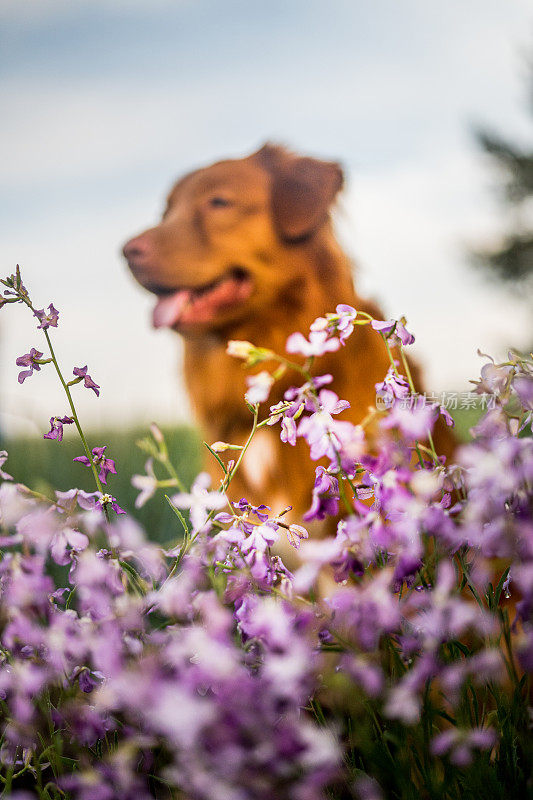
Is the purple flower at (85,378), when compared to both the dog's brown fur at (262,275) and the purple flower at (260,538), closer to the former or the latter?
the purple flower at (260,538)

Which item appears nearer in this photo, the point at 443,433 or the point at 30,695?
the point at 30,695

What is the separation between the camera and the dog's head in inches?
87.0

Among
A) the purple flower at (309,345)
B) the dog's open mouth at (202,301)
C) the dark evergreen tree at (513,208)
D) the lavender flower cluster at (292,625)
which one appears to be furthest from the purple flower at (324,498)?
the dark evergreen tree at (513,208)

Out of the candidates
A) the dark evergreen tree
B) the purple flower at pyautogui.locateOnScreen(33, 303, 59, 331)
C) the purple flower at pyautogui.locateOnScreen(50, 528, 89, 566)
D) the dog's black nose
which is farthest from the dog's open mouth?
the dark evergreen tree

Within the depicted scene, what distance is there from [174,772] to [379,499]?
305mm

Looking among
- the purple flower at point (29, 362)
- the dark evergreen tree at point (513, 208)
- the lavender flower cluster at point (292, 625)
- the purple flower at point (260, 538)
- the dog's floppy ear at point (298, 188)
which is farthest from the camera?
the dark evergreen tree at point (513, 208)

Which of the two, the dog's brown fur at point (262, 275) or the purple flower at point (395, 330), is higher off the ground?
the purple flower at point (395, 330)

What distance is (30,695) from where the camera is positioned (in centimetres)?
60

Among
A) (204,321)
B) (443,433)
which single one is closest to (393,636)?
(443,433)

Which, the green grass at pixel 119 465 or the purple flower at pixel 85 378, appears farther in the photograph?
the green grass at pixel 119 465

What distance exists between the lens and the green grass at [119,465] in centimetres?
241

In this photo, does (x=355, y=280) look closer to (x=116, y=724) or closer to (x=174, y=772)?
(x=116, y=724)

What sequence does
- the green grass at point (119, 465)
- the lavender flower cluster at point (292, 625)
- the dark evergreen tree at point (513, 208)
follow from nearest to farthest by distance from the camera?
the lavender flower cluster at point (292, 625) → the green grass at point (119, 465) → the dark evergreen tree at point (513, 208)

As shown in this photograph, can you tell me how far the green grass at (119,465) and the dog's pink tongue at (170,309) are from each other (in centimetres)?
47
